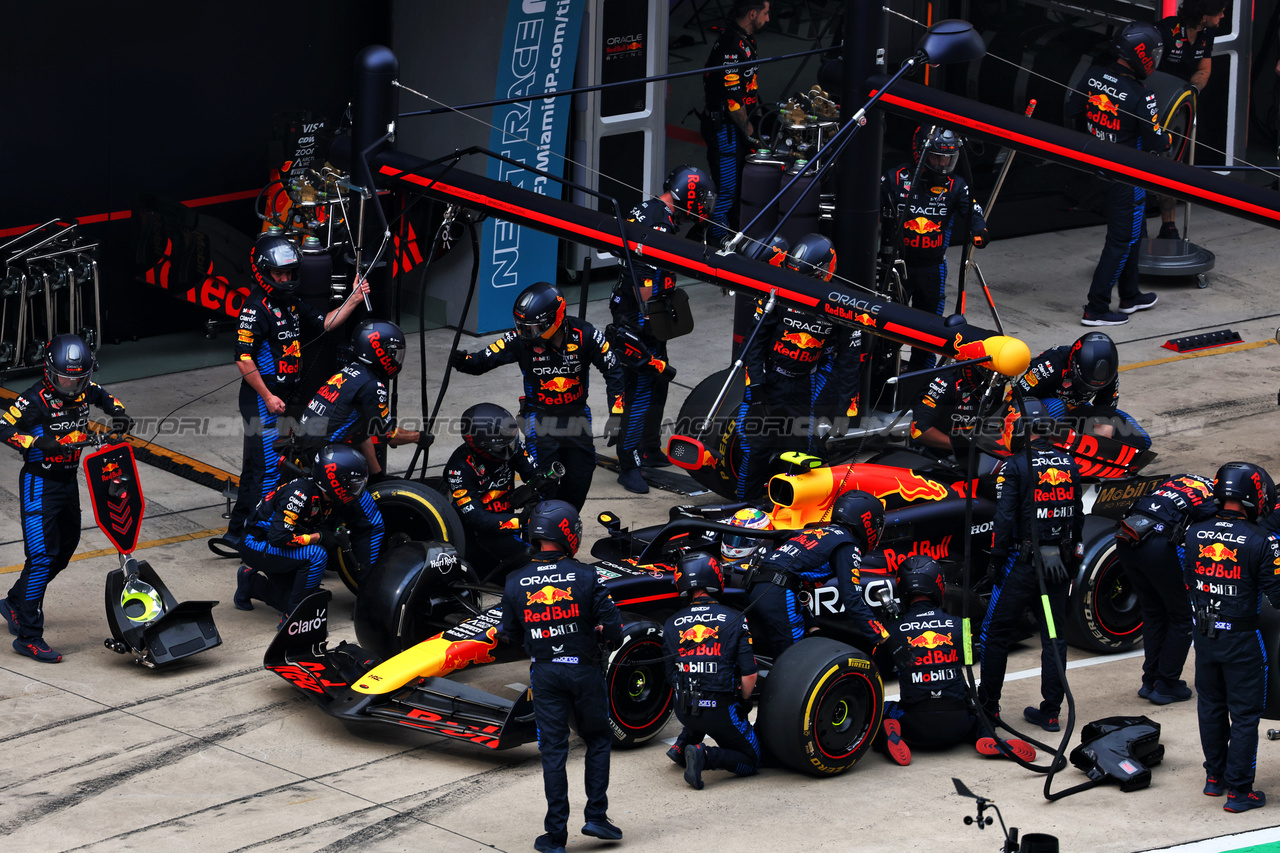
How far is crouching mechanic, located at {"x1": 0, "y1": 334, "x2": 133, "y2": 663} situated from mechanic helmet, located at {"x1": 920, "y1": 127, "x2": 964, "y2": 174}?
7.29 meters

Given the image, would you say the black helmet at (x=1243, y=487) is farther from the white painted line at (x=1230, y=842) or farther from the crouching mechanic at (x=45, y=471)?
the crouching mechanic at (x=45, y=471)

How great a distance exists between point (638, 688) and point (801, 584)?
3.44ft

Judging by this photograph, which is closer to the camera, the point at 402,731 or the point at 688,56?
the point at 402,731

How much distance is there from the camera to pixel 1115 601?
11211 millimetres

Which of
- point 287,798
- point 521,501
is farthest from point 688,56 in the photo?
point 287,798

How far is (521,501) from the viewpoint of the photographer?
11.6m

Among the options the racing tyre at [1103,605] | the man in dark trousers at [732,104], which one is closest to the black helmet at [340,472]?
the racing tyre at [1103,605]

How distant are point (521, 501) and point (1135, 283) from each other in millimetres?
8355

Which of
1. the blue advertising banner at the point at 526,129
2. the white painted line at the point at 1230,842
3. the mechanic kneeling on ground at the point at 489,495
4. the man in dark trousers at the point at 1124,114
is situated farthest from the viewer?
the man in dark trousers at the point at 1124,114

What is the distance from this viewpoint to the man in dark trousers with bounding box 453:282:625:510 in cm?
1238

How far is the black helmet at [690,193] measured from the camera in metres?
14.3

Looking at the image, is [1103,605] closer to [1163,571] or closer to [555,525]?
[1163,571]

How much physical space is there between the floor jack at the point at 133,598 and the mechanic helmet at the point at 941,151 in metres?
7.18

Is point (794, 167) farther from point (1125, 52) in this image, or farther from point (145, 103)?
point (145, 103)
